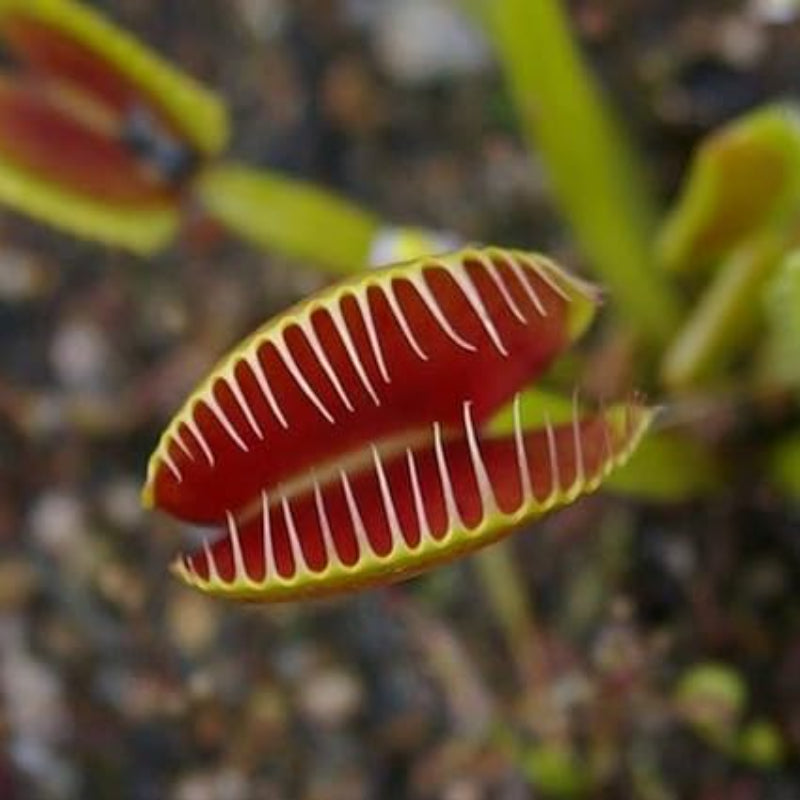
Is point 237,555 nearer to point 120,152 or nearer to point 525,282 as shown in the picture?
point 525,282

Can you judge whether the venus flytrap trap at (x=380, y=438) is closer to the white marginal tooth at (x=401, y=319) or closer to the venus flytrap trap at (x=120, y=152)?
the white marginal tooth at (x=401, y=319)

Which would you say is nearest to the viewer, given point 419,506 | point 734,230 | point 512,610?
point 419,506

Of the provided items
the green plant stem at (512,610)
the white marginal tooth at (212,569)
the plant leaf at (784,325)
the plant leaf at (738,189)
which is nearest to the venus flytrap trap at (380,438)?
the white marginal tooth at (212,569)

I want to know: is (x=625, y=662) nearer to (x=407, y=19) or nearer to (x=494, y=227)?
(x=494, y=227)

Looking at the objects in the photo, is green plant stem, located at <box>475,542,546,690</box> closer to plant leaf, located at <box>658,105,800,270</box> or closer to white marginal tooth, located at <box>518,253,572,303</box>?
plant leaf, located at <box>658,105,800,270</box>

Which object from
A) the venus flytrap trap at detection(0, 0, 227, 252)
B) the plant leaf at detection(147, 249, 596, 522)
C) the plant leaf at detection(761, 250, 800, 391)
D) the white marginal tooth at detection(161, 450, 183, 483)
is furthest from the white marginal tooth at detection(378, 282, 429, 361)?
the venus flytrap trap at detection(0, 0, 227, 252)

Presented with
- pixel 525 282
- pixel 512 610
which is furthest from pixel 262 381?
pixel 512 610
